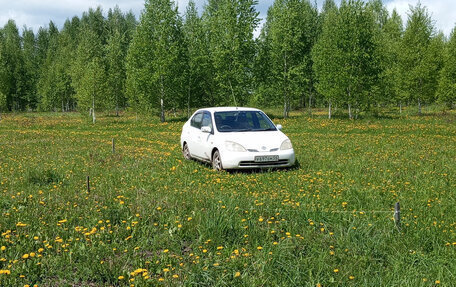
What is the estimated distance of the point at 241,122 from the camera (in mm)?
11484

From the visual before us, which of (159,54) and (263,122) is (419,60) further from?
(263,122)

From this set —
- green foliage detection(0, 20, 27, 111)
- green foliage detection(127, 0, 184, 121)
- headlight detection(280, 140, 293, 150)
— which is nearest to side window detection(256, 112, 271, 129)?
headlight detection(280, 140, 293, 150)

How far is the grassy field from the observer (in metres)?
4.32

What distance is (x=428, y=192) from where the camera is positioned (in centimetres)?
772

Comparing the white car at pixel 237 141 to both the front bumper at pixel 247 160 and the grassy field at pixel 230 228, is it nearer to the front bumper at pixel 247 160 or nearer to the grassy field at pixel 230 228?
the front bumper at pixel 247 160

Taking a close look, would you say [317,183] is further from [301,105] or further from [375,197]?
[301,105]

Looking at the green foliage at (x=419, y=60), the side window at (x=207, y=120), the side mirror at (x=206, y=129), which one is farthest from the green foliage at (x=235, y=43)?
the side mirror at (x=206, y=129)

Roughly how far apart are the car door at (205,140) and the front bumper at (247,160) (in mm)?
932

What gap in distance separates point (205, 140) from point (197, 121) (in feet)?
4.62

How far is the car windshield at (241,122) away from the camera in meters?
11.2

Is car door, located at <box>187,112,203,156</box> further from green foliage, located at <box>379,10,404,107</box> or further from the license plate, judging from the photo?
green foliage, located at <box>379,10,404,107</box>

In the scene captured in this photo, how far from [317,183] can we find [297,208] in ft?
7.81

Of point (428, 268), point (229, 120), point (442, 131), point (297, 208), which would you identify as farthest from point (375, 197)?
point (442, 131)

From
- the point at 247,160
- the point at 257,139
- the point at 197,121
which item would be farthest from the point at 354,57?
the point at 247,160
